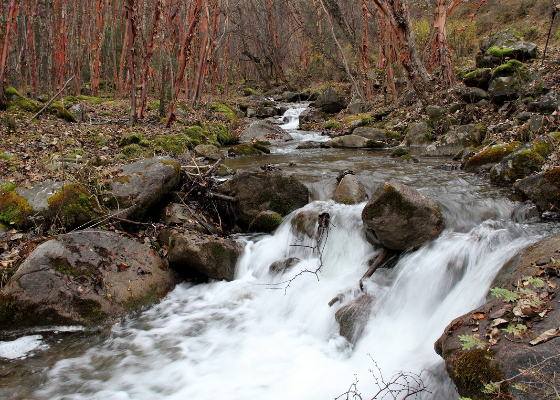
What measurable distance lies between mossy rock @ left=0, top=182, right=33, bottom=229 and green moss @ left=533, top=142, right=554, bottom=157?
8.56m

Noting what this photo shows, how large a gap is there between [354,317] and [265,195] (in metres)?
3.26

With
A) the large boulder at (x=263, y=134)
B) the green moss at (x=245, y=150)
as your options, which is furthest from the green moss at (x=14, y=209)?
the large boulder at (x=263, y=134)

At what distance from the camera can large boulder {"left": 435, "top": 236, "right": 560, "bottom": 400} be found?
2197 mm

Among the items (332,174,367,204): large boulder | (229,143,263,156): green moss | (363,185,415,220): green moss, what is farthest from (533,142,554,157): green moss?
(229,143,263,156): green moss

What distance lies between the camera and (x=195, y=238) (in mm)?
5668

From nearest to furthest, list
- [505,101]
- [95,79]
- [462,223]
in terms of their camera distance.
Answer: [462,223]
[505,101]
[95,79]

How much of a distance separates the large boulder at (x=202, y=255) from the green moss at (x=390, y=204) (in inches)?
92.0

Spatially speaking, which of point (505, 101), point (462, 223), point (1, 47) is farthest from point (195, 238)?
point (505, 101)

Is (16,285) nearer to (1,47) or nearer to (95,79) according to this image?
(1,47)

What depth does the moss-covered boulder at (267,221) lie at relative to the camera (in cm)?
679

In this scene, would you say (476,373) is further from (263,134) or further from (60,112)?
(263,134)

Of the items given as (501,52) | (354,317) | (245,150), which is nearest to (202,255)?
(354,317)

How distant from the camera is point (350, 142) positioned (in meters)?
13.3

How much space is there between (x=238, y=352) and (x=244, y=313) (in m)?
0.85
